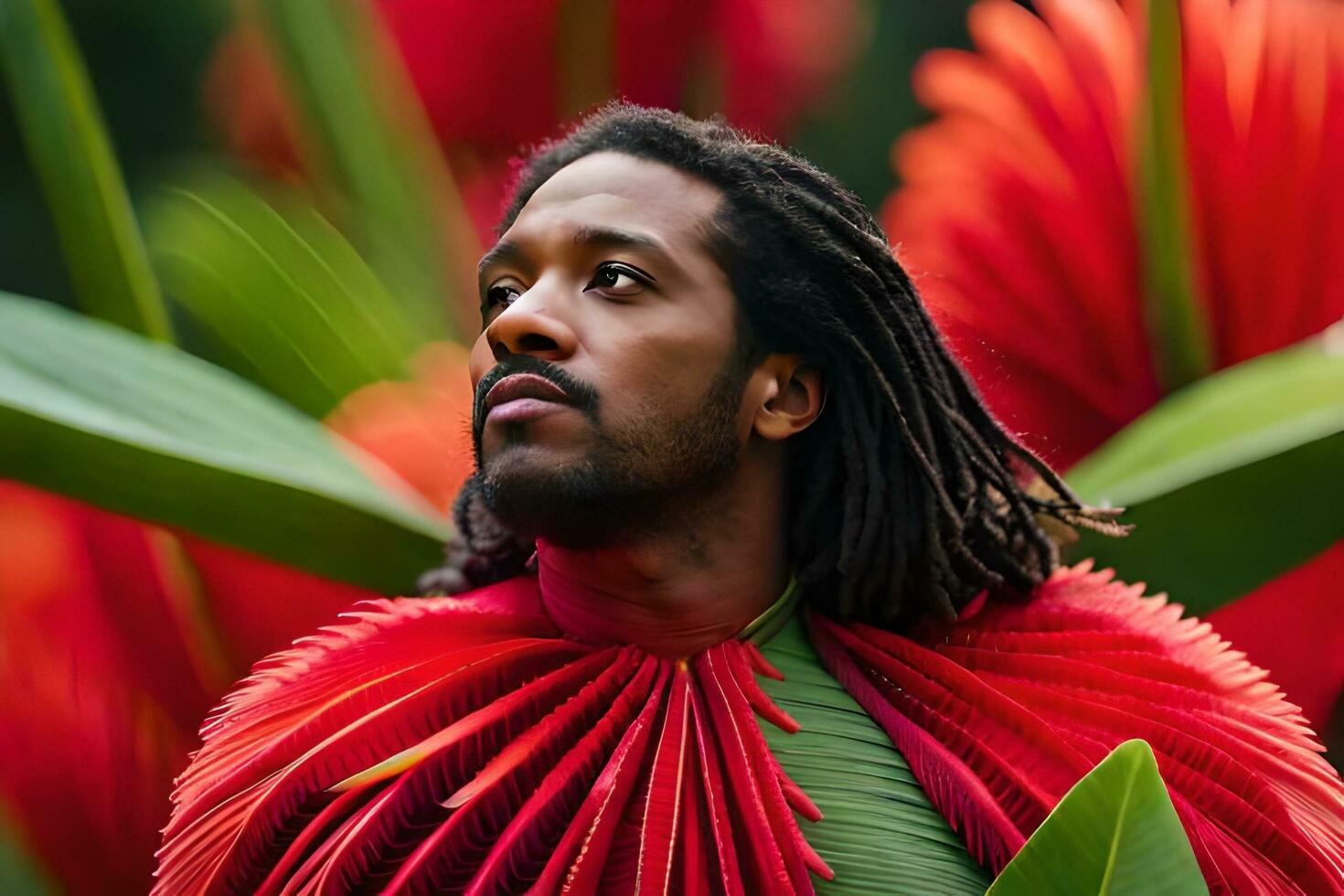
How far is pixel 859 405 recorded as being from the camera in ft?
3.83

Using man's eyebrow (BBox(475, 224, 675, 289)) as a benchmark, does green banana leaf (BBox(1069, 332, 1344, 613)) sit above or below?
below

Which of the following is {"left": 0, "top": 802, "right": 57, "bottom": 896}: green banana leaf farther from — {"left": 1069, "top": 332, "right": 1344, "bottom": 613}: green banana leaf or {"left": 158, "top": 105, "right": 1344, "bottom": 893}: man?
{"left": 1069, "top": 332, "right": 1344, "bottom": 613}: green banana leaf

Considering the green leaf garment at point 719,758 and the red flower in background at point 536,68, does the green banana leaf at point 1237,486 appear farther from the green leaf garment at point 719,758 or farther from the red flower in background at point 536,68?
the red flower in background at point 536,68

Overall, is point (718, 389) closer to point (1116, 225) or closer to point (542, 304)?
point (542, 304)

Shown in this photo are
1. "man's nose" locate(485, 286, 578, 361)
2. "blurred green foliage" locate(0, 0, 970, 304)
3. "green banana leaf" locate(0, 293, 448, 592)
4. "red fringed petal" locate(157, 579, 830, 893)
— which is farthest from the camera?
"blurred green foliage" locate(0, 0, 970, 304)

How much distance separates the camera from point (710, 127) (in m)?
1.22

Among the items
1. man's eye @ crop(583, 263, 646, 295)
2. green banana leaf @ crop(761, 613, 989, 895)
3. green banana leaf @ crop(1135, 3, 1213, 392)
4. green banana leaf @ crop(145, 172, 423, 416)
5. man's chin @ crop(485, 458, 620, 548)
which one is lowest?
green banana leaf @ crop(761, 613, 989, 895)

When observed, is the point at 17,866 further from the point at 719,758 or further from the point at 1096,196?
the point at 1096,196

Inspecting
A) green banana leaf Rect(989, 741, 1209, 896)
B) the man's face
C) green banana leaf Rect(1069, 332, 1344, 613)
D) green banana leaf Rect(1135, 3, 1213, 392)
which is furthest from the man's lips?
green banana leaf Rect(1135, 3, 1213, 392)

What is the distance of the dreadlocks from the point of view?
1.15 meters

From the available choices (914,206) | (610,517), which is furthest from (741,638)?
(914,206)

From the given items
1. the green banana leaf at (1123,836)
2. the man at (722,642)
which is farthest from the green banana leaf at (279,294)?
the green banana leaf at (1123,836)

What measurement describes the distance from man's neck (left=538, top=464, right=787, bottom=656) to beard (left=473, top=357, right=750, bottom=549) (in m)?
0.02

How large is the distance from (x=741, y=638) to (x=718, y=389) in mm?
205
